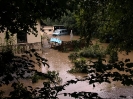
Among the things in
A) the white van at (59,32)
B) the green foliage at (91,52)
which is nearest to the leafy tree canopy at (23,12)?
the green foliage at (91,52)

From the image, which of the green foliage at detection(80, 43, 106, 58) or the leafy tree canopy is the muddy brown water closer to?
the green foliage at detection(80, 43, 106, 58)

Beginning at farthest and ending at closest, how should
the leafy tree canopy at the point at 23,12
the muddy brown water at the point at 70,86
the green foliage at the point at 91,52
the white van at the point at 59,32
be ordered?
the white van at the point at 59,32 → the green foliage at the point at 91,52 → the muddy brown water at the point at 70,86 → the leafy tree canopy at the point at 23,12

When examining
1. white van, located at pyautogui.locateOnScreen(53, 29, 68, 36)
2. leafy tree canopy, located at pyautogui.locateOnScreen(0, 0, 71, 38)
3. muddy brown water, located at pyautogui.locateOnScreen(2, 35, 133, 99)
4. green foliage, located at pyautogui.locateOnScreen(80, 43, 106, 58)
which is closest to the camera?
leafy tree canopy, located at pyautogui.locateOnScreen(0, 0, 71, 38)

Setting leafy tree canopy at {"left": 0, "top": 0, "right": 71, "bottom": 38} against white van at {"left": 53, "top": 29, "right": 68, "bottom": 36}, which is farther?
white van at {"left": 53, "top": 29, "right": 68, "bottom": 36}

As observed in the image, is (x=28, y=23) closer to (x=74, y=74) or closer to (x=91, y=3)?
(x=91, y=3)

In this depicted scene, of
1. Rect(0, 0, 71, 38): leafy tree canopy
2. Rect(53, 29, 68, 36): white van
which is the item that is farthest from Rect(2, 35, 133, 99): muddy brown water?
Rect(53, 29, 68, 36): white van

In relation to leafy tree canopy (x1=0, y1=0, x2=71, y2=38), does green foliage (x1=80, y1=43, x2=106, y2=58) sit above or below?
below

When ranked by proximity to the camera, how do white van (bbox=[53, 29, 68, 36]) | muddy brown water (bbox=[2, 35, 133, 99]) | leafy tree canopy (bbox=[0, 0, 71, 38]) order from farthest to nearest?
white van (bbox=[53, 29, 68, 36]) → muddy brown water (bbox=[2, 35, 133, 99]) → leafy tree canopy (bbox=[0, 0, 71, 38])

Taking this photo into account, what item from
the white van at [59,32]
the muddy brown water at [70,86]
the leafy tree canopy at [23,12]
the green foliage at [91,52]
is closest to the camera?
the leafy tree canopy at [23,12]

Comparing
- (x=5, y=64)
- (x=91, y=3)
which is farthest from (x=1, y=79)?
(x=91, y=3)

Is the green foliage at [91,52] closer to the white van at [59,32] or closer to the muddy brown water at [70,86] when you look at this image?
the muddy brown water at [70,86]

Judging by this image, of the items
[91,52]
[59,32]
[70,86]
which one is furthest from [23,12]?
[59,32]

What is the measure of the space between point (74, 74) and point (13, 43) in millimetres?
7501

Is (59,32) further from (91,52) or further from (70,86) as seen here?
(70,86)
